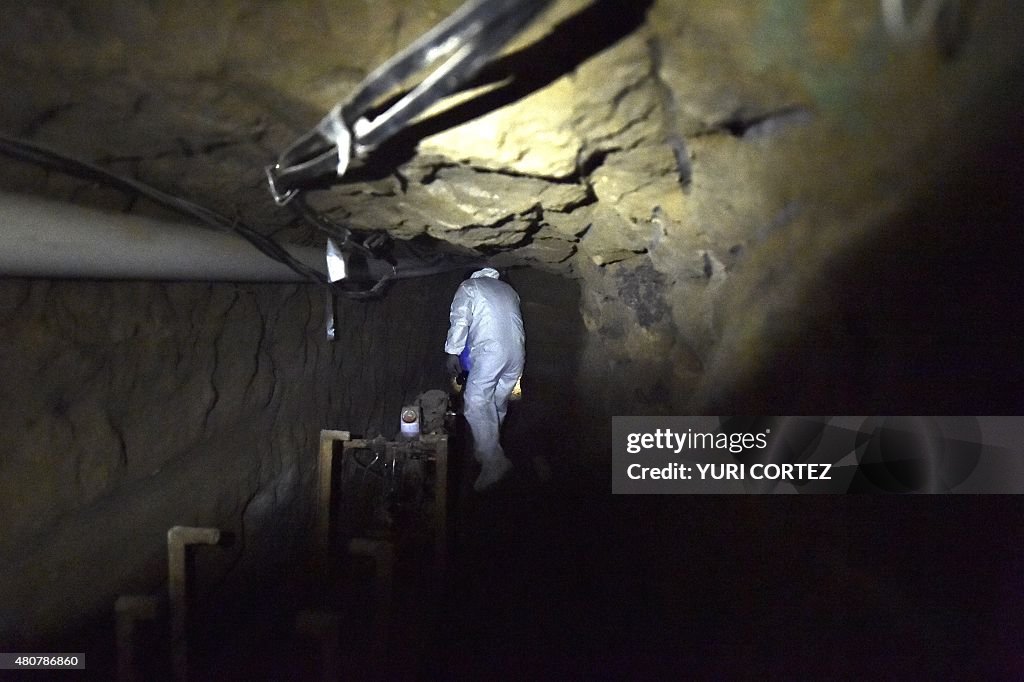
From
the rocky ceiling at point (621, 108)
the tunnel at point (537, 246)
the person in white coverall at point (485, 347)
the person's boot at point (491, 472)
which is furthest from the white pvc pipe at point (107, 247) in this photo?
the person's boot at point (491, 472)

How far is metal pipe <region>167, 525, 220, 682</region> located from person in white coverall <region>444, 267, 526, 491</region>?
2.29m

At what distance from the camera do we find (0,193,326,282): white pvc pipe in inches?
57.4

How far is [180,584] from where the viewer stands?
1814 millimetres

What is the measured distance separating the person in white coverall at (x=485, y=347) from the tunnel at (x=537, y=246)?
44.5 inches

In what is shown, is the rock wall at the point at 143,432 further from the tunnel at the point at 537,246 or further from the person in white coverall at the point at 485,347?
the person in white coverall at the point at 485,347

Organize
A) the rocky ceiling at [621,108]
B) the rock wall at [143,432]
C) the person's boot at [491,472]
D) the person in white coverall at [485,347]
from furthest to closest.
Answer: the person in white coverall at [485,347], the person's boot at [491,472], the rock wall at [143,432], the rocky ceiling at [621,108]

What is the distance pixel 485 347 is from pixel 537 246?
1262 mm

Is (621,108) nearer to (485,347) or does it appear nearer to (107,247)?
(107,247)

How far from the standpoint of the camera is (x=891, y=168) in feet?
4.02

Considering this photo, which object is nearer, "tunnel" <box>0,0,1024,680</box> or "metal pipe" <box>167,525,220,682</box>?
"tunnel" <box>0,0,1024,680</box>

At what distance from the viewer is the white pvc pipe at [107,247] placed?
1.46 m

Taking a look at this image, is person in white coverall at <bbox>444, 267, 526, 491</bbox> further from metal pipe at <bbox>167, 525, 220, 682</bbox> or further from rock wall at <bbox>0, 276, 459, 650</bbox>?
metal pipe at <bbox>167, 525, 220, 682</bbox>

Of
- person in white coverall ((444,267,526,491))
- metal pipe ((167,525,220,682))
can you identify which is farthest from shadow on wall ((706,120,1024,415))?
person in white coverall ((444,267,526,491))

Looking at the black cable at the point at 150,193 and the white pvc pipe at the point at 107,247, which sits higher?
the black cable at the point at 150,193
